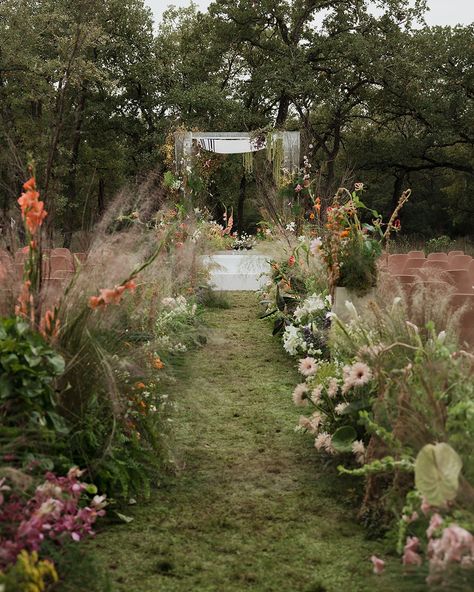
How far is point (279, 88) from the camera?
764 inches

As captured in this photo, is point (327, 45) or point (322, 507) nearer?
point (322, 507)

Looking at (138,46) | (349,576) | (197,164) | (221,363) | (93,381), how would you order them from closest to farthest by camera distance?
1. (349,576)
2. (93,381)
3. (221,363)
4. (197,164)
5. (138,46)

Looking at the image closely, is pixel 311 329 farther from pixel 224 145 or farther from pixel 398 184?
pixel 398 184

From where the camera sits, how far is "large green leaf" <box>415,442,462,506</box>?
1.65 meters

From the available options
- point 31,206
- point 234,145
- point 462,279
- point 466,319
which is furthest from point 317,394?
point 234,145

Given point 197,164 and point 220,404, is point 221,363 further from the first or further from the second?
point 197,164

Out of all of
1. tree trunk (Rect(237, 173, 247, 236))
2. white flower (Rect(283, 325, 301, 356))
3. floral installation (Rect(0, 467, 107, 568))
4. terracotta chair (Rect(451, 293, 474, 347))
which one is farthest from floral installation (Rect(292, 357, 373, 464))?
tree trunk (Rect(237, 173, 247, 236))

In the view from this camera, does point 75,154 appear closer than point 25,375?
No

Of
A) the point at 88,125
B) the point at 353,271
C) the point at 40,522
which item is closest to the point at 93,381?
the point at 40,522

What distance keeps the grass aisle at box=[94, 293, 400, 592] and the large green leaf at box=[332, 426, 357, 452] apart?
171 mm

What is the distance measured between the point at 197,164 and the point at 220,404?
1102 centimetres

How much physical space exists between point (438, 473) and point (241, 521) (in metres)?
1.07

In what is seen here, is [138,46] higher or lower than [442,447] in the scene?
higher

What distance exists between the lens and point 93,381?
2559 millimetres
